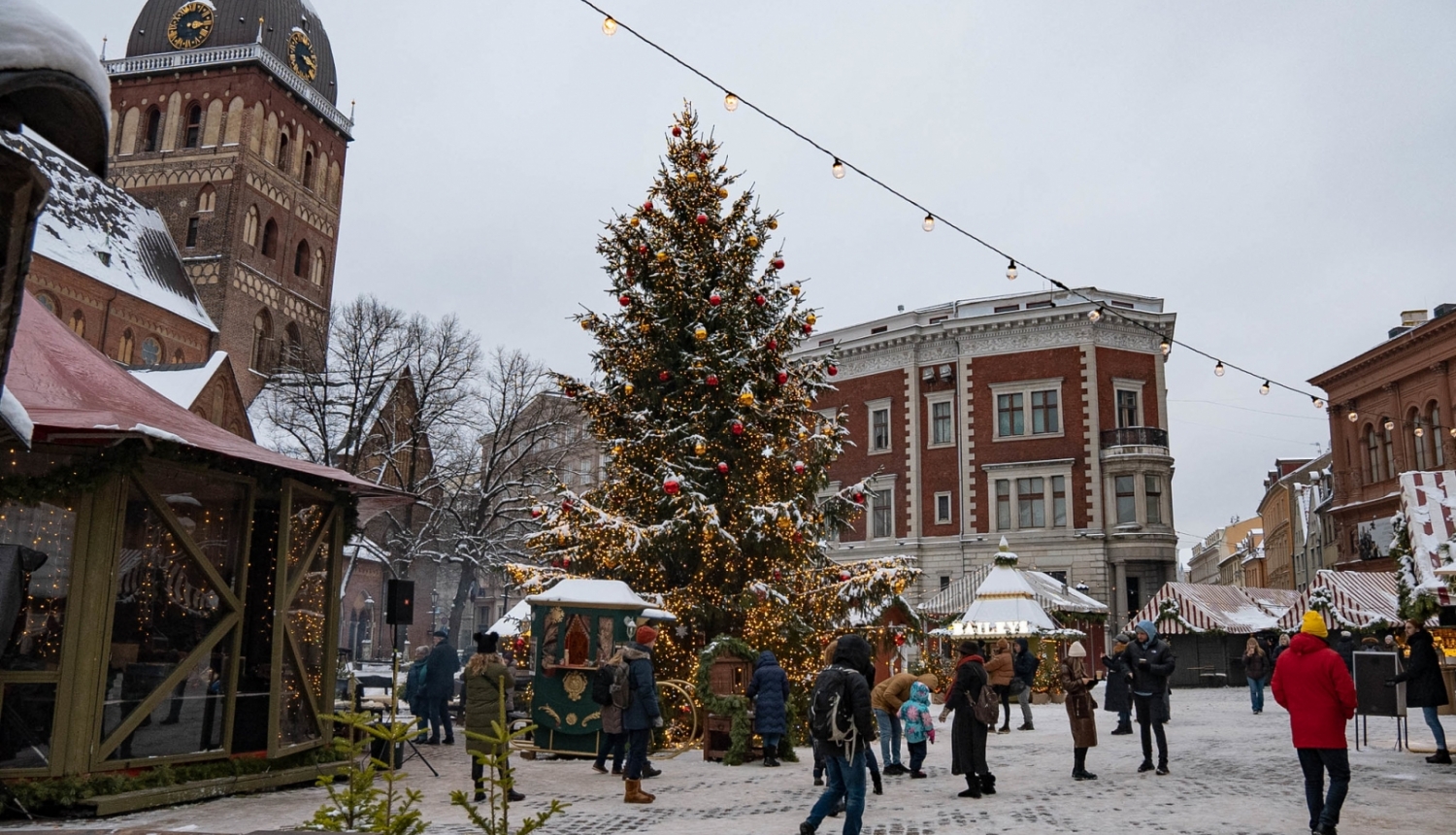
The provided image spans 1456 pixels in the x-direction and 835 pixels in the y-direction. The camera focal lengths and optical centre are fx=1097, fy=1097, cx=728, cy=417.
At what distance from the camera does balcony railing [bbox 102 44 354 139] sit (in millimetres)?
54719

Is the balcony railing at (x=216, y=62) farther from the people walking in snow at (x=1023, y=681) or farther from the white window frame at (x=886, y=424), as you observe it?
the people walking in snow at (x=1023, y=681)

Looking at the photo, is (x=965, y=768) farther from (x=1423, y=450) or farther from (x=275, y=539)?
(x=1423, y=450)

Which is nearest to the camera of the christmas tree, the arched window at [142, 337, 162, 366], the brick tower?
the christmas tree

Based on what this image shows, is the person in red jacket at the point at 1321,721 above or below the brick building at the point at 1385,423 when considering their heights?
below

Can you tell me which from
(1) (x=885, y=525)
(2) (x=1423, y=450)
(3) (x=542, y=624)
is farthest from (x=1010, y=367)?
(3) (x=542, y=624)

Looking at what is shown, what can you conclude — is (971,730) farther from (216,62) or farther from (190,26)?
(190,26)

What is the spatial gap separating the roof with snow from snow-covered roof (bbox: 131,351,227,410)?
1378 inches

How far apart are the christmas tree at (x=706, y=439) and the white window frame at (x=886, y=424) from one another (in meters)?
25.9

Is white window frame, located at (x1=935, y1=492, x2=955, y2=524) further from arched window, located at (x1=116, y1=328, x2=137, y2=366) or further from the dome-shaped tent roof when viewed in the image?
the dome-shaped tent roof

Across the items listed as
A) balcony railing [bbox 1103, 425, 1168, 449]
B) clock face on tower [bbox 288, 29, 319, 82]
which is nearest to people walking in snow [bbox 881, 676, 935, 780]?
balcony railing [bbox 1103, 425, 1168, 449]

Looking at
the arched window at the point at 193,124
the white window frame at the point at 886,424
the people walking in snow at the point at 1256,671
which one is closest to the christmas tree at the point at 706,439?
the people walking in snow at the point at 1256,671

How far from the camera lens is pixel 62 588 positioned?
9.32 metres

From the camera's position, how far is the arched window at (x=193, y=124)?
55469 mm

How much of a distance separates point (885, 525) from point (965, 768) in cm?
3390
